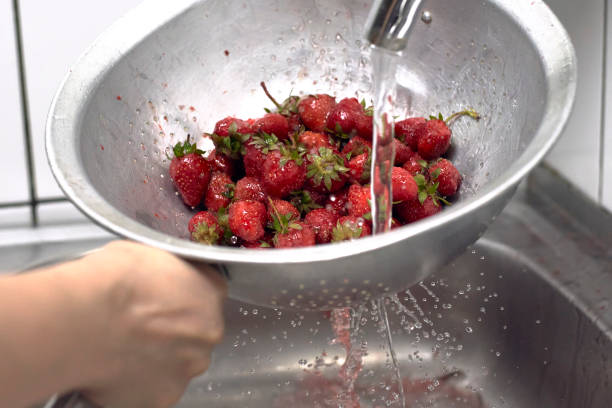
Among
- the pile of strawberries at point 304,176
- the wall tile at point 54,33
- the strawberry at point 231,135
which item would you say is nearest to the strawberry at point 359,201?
the pile of strawberries at point 304,176

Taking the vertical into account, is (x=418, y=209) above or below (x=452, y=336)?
above

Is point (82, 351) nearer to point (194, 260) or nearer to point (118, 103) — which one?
point (194, 260)

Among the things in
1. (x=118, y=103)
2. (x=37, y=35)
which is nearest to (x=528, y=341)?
(x=118, y=103)

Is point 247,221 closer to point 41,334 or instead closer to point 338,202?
point 338,202

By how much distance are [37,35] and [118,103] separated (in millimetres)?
287

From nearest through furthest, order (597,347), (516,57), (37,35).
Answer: (516,57)
(597,347)
(37,35)

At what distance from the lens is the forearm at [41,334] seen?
0.33 m

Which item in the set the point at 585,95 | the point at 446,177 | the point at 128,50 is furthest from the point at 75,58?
the point at 585,95

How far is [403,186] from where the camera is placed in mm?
546

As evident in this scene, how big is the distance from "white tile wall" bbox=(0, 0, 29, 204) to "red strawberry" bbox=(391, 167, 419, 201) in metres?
0.47

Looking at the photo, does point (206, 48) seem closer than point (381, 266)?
No

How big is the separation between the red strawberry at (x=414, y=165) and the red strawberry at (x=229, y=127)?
0.14 m

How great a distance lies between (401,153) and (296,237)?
126 millimetres

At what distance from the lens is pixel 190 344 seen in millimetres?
414
